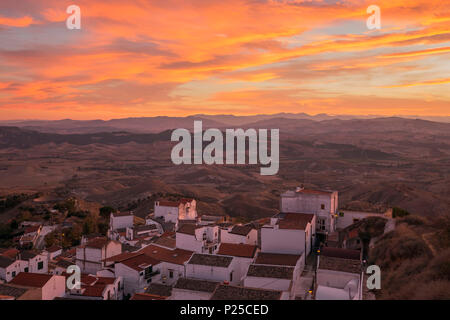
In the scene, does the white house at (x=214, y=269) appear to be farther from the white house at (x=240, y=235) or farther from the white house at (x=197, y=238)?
the white house at (x=240, y=235)

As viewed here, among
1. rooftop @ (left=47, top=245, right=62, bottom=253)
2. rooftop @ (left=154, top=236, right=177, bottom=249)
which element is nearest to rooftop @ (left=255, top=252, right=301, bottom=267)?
rooftop @ (left=154, top=236, right=177, bottom=249)

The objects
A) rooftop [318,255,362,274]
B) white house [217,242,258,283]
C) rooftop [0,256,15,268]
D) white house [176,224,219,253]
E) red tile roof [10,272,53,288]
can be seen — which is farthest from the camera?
white house [176,224,219,253]

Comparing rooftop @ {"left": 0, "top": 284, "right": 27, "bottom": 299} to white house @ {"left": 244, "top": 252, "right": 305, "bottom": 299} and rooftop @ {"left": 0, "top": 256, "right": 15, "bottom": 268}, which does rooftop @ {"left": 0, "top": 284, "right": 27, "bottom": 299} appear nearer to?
rooftop @ {"left": 0, "top": 256, "right": 15, "bottom": 268}

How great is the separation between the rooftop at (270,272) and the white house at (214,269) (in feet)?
7.30

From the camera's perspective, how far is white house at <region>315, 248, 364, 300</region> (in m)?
15.6

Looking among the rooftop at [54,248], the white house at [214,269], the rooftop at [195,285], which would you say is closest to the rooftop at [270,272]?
the rooftop at [195,285]

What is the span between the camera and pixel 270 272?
18922 mm

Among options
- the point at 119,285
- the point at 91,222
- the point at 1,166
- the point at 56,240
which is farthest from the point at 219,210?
the point at 1,166

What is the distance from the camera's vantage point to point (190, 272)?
2170 cm

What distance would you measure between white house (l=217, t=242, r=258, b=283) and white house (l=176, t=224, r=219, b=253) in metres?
2.42

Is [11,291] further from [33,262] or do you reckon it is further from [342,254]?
[342,254]

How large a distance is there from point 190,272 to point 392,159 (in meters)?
109

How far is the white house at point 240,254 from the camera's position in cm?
2262
